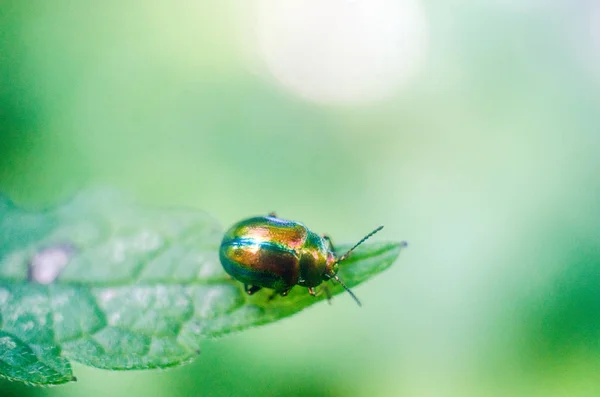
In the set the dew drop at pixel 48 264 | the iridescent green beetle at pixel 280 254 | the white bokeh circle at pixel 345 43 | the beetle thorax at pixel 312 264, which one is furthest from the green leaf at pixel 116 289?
the white bokeh circle at pixel 345 43

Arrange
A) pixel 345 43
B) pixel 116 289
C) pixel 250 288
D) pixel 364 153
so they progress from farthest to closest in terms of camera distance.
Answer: pixel 345 43 < pixel 364 153 < pixel 250 288 < pixel 116 289

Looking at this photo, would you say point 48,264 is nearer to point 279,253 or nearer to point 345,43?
point 279,253

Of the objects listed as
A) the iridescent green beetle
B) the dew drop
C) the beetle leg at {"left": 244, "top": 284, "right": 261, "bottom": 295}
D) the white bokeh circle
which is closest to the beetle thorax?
the iridescent green beetle

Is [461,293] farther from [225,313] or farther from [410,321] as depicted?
[225,313]

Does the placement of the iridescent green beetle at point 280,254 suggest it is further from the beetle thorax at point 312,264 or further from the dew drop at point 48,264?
the dew drop at point 48,264

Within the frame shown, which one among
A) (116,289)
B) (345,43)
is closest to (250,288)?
(116,289)
